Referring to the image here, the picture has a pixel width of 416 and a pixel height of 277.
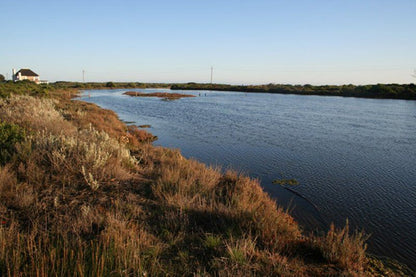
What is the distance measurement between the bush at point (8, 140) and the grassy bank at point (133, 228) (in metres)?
0.04

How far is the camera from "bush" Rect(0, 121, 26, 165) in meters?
6.07

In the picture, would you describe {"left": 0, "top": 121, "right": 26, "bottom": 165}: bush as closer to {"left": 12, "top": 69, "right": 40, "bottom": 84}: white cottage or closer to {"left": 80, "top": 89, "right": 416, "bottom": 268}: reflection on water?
{"left": 80, "top": 89, "right": 416, "bottom": 268}: reflection on water

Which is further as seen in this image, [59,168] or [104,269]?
[59,168]

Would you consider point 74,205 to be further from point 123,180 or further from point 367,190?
point 367,190

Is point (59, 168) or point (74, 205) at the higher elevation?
point (59, 168)

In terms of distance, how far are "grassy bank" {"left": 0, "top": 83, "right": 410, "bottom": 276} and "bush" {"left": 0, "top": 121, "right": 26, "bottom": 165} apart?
0.13 feet

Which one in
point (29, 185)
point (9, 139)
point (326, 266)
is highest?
point (9, 139)

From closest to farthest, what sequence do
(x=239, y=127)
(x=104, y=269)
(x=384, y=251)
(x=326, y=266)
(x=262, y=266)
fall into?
(x=104, y=269) → (x=262, y=266) → (x=326, y=266) → (x=384, y=251) → (x=239, y=127)

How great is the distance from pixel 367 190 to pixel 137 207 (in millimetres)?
8558

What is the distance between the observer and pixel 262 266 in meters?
3.54

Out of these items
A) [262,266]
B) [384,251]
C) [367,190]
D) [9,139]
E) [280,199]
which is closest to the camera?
[262,266]

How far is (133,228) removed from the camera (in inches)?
157

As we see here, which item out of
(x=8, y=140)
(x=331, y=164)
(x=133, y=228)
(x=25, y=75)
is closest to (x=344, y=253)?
(x=133, y=228)

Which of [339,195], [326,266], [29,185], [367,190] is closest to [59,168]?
[29,185]
